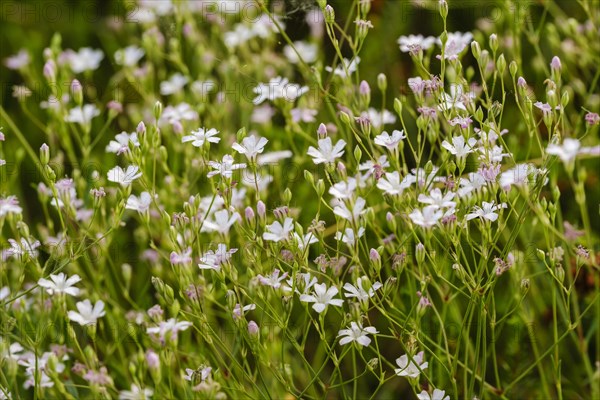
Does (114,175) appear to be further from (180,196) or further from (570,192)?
(570,192)

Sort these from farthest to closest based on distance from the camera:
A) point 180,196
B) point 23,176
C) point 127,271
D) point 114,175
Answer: point 23,176 < point 180,196 < point 127,271 < point 114,175

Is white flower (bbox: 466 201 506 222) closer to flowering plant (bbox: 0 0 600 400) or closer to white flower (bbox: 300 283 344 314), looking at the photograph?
flowering plant (bbox: 0 0 600 400)

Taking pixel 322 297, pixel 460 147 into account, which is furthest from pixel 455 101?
pixel 322 297

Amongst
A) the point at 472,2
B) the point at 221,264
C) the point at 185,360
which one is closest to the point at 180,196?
the point at 185,360

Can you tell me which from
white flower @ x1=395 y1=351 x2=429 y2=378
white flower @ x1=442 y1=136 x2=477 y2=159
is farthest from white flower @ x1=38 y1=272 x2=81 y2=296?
white flower @ x1=442 y1=136 x2=477 y2=159

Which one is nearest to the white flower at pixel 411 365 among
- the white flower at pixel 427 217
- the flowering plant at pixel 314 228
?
the flowering plant at pixel 314 228

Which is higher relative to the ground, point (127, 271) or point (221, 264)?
point (221, 264)

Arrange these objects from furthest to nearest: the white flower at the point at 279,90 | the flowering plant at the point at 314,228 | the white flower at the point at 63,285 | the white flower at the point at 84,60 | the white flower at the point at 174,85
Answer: the white flower at the point at 84,60, the white flower at the point at 174,85, the white flower at the point at 279,90, the white flower at the point at 63,285, the flowering plant at the point at 314,228

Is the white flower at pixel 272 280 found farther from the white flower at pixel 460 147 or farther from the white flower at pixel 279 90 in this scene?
the white flower at pixel 279 90

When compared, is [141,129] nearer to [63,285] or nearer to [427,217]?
[63,285]

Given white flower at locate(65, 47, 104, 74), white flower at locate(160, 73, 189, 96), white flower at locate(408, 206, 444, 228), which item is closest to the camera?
white flower at locate(408, 206, 444, 228)

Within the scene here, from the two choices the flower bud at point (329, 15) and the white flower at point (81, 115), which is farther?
the white flower at point (81, 115)
